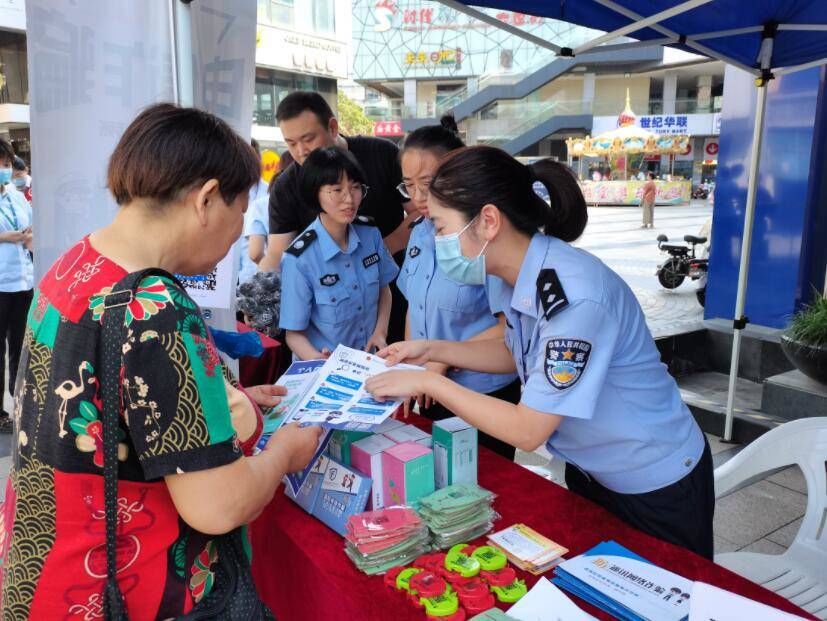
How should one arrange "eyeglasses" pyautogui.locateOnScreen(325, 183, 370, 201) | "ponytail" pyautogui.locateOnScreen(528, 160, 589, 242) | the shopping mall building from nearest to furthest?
"ponytail" pyautogui.locateOnScreen(528, 160, 589, 242), "eyeglasses" pyautogui.locateOnScreen(325, 183, 370, 201), the shopping mall building

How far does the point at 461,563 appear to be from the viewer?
1.10 meters

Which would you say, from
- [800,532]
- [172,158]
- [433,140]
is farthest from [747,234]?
[172,158]

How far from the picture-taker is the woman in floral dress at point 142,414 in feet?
2.55

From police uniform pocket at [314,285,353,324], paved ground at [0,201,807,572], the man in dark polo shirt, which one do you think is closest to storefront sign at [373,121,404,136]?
paved ground at [0,201,807,572]

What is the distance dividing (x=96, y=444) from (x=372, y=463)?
574 mm

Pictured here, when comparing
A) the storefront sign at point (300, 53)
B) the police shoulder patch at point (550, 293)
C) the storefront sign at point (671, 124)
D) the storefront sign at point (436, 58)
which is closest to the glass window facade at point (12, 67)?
the storefront sign at point (300, 53)

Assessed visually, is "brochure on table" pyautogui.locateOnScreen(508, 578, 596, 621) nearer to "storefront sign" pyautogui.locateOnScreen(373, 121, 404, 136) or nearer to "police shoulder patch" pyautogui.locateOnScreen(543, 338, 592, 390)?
"police shoulder patch" pyautogui.locateOnScreen(543, 338, 592, 390)

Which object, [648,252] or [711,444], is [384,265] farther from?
[648,252]

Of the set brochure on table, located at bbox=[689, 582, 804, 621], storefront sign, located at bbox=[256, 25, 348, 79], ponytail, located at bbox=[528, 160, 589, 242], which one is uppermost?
storefront sign, located at bbox=[256, 25, 348, 79]

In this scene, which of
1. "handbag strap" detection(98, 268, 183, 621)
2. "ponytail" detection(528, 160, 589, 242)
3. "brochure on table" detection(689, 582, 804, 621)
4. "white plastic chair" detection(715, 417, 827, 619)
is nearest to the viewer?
"handbag strap" detection(98, 268, 183, 621)

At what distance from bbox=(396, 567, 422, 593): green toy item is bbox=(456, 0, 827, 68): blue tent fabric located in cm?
212

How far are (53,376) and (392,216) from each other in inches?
85.3

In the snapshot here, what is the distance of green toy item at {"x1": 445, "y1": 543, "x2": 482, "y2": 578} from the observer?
107 cm

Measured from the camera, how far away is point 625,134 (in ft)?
67.0
